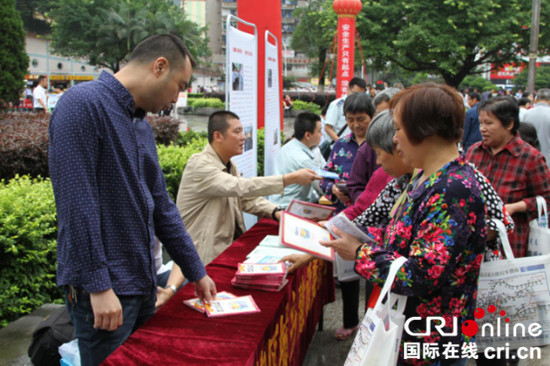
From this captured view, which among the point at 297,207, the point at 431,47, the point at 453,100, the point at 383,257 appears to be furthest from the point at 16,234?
the point at 431,47

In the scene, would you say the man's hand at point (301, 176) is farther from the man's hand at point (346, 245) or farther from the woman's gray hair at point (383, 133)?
the man's hand at point (346, 245)

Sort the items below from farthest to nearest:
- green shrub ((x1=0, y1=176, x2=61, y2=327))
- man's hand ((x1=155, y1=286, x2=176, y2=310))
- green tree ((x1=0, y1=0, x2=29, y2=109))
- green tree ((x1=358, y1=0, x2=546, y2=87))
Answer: green tree ((x1=358, y1=0, x2=546, y2=87)) → green tree ((x1=0, y1=0, x2=29, y2=109)) → green shrub ((x1=0, y1=176, x2=61, y2=327)) → man's hand ((x1=155, y1=286, x2=176, y2=310))

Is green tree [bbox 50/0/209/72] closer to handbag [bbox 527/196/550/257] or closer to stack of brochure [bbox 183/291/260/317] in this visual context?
handbag [bbox 527/196/550/257]

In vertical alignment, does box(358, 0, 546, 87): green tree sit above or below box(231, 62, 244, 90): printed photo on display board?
above

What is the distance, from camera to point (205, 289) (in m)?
2.06

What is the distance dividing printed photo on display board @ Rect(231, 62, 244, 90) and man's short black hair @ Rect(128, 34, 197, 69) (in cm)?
204

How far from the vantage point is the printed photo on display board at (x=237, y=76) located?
387 centimetres

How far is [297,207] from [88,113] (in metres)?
1.91

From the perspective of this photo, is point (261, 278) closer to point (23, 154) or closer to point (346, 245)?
point (346, 245)

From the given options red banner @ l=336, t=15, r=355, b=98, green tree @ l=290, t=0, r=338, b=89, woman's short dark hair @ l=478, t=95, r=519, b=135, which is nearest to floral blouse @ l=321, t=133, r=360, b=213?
woman's short dark hair @ l=478, t=95, r=519, b=135

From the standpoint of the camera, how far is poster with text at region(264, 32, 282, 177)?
4.91 metres

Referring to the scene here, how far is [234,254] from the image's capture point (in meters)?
2.83

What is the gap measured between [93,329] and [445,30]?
73.3 ft

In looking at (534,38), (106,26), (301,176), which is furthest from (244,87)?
(106,26)
